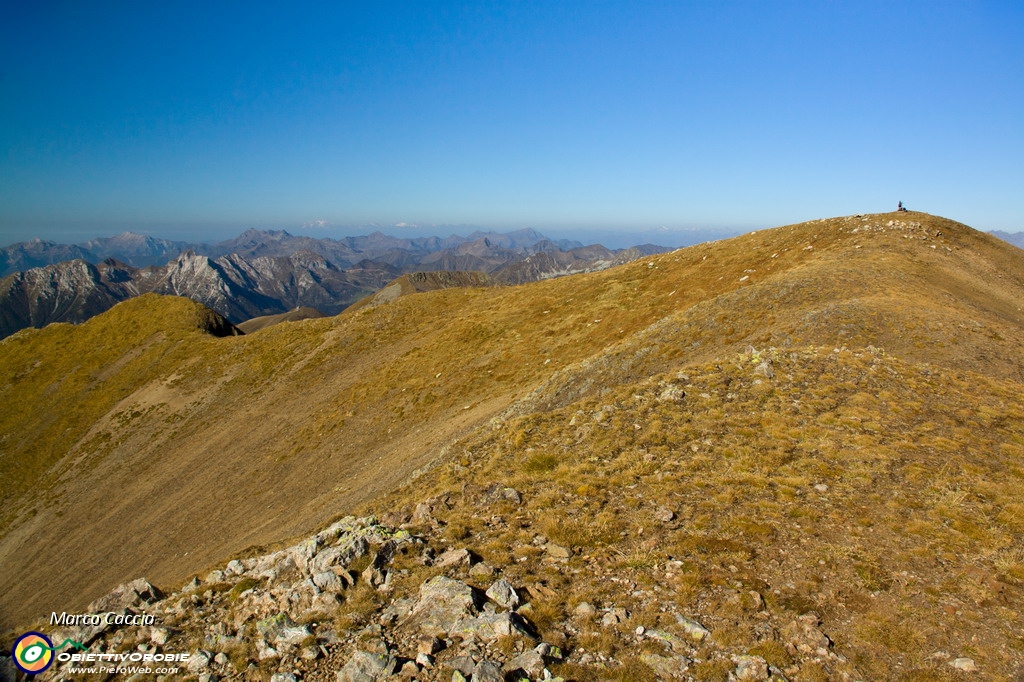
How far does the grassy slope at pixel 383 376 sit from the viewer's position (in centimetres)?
3325

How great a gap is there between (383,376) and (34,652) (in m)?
45.1

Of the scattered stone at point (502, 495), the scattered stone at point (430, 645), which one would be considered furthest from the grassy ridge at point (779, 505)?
the scattered stone at point (430, 645)

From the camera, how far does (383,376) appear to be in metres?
56.8

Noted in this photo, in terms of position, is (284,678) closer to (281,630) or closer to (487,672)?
(281,630)

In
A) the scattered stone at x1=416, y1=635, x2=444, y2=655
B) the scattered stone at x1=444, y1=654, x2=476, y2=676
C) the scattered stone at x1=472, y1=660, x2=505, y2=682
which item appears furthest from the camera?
the scattered stone at x1=416, y1=635, x2=444, y2=655

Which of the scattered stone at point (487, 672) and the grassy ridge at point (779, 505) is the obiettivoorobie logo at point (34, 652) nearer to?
the grassy ridge at point (779, 505)

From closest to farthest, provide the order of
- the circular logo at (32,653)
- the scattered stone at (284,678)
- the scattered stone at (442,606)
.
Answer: the scattered stone at (284,678)
the scattered stone at (442,606)
the circular logo at (32,653)

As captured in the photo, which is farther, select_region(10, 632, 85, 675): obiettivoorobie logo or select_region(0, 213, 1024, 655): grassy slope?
select_region(0, 213, 1024, 655): grassy slope

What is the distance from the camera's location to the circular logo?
38.6 feet

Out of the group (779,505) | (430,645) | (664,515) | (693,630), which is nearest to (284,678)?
(430,645)

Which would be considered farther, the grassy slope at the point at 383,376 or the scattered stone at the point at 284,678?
the grassy slope at the point at 383,376

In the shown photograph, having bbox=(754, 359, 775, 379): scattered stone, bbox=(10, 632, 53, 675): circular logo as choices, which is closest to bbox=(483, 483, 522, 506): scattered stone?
bbox=(10, 632, 53, 675): circular logo

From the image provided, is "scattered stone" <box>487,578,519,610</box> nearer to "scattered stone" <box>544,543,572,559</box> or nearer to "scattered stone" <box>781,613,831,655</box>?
"scattered stone" <box>544,543,572,559</box>

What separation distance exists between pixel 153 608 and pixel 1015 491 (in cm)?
2791
